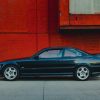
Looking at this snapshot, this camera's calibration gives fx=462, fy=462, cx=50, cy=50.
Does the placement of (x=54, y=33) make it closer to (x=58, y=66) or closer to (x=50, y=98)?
(x=58, y=66)

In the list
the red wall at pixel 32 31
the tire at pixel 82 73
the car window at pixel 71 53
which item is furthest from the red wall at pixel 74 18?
the tire at pixel 82 73

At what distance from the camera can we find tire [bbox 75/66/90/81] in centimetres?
1872

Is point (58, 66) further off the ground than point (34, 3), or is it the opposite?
point (34, 3)

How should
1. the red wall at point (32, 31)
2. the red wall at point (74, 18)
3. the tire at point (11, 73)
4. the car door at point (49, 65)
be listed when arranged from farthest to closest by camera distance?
the red wall at point (32, 31) < the red wall at point (74, 18) < the tire at point (11, 73) < the car door at point (49, 65)

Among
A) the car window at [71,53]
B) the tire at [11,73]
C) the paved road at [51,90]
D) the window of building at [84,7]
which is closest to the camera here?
the paved road at [51,90]

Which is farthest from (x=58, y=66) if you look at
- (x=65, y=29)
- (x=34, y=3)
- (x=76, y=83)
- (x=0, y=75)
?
(x=34, y=3)

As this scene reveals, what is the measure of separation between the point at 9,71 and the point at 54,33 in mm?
6378

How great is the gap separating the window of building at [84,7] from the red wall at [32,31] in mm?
1358

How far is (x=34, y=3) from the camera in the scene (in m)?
24.6

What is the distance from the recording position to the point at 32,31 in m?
24.6

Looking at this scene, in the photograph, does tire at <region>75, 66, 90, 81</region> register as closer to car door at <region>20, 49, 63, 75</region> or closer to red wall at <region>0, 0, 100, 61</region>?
car door at <region>20, 49, 63, 75</region>

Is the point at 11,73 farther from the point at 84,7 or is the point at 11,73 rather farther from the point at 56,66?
the point at 84,7

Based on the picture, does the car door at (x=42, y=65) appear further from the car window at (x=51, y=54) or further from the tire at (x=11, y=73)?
the tire at (x=11, y=73)

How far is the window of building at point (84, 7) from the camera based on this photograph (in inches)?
920
